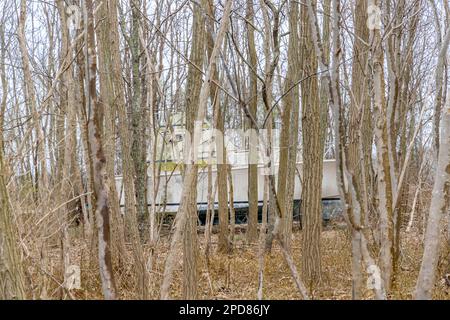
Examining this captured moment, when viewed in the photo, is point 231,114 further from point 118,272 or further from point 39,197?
point 39,197

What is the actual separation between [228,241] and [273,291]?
3145 mm

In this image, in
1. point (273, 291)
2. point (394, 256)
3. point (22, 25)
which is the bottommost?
point (273, 291)

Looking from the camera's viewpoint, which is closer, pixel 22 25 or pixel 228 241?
pixel 22 25

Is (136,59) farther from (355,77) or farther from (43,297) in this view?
(43,297)

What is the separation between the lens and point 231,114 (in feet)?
58.9

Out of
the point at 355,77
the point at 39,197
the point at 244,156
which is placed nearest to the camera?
the point at 39,197

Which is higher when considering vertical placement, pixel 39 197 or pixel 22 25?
pixel 22 25

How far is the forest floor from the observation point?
227 inches

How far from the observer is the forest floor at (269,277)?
5754 millimetres

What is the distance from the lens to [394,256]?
6.22 m

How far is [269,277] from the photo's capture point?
7312mm

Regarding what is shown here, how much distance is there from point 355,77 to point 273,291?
3431mm

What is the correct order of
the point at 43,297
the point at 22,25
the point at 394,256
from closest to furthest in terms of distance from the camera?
1. the point at 43,297
2. the point at 22,25
3. the point at 394,256
